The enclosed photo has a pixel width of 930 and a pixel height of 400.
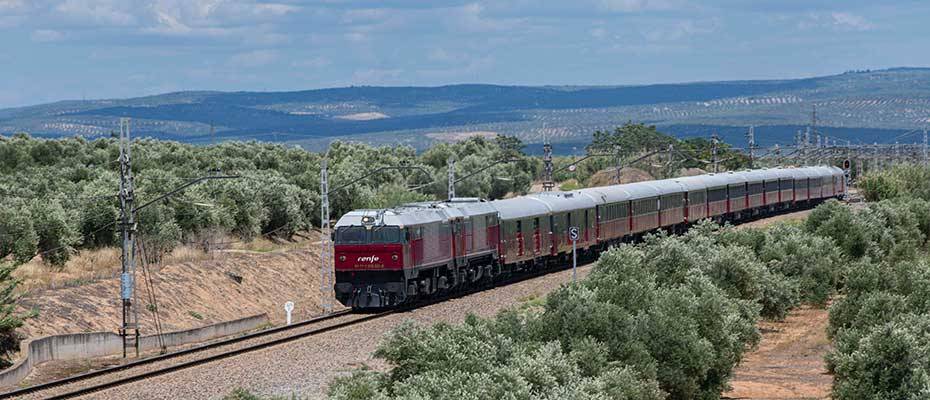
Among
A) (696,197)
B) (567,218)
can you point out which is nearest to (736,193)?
(696,197)

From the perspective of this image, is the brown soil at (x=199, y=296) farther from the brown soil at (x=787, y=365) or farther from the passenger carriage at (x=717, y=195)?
the passenger carriage at (x=717, y=195)

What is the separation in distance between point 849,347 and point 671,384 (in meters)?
5.85

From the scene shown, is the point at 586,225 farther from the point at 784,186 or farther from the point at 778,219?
the point at 784,186

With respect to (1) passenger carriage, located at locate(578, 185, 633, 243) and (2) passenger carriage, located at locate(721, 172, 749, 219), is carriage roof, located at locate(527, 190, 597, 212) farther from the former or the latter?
(2) passenger carriage, located at locate(721, 172, 749, 219)

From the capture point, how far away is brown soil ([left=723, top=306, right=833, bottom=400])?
3253 cm

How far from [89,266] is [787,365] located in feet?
84.5

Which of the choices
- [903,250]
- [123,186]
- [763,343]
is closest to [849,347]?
[763,343]

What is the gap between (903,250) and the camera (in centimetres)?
6128

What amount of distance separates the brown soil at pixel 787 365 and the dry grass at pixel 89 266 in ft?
65.6

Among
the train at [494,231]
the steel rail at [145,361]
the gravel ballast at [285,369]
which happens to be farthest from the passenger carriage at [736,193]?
the steel rail at [145,361]

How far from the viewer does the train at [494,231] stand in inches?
1633

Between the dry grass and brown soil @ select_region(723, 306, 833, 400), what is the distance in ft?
65.6

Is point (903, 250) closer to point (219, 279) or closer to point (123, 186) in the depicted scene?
point (219, 279)

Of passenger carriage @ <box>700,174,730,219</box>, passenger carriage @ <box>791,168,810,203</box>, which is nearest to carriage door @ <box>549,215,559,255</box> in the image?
passenger carriage @ <box>700,174,730,219</box>
